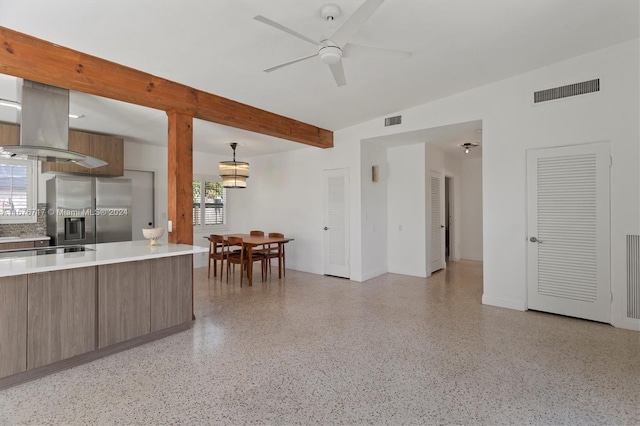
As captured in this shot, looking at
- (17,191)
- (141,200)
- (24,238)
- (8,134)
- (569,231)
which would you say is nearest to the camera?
(569,231)

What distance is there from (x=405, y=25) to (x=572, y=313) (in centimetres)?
381

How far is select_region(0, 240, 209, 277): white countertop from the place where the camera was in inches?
95.2

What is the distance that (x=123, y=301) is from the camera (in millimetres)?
3037

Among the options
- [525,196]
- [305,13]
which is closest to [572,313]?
[525,196]

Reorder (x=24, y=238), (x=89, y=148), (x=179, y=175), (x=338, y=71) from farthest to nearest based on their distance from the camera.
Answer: (x=89, y=148), (x=24, y=238), (x=179, y=175), (x=338, y=71)

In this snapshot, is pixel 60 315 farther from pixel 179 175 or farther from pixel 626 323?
pixel 626 323

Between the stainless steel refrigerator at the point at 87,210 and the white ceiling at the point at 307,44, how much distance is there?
1190 millimetres

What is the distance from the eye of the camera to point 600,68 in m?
3.61

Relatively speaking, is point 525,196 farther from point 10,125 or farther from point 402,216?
point 10,125

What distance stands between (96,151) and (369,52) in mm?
4932

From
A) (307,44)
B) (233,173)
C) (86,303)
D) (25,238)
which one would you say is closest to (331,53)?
(307,44)

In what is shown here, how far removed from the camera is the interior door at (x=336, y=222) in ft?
19.9

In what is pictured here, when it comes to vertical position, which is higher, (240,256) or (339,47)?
(339,47)

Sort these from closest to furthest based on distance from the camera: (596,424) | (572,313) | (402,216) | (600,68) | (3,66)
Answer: (596,424)
(3,66)
(600,68)
(572,313)
(402,216)
